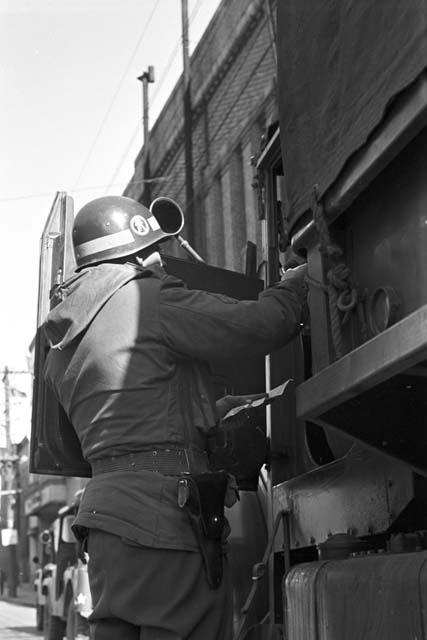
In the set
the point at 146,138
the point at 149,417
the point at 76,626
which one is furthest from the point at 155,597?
the point at 146,138

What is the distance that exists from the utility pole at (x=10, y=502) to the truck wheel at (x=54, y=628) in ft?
76.5

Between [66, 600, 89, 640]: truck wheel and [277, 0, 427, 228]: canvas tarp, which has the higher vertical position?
[277, 0, 427, 228]: canvas tarp

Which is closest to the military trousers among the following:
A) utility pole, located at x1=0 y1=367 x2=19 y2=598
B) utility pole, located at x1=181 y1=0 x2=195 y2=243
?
utility pole, located at x1=181 y1=0 x2=195 y2=243

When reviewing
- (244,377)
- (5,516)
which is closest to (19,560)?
(5,516)

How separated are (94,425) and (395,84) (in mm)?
1482

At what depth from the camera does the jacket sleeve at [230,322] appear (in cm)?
309

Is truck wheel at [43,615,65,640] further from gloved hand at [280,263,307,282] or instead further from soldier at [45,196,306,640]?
gloved hand at [280,263,307,282]

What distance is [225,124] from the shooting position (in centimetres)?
2052

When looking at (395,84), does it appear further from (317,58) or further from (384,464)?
(384,464)

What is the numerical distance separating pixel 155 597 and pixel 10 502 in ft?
177

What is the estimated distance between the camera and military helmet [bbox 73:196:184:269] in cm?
341

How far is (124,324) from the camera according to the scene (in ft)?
10.5

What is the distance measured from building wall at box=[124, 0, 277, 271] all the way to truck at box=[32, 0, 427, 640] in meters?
14.3

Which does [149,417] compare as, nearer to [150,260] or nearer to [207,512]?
[207,512]
